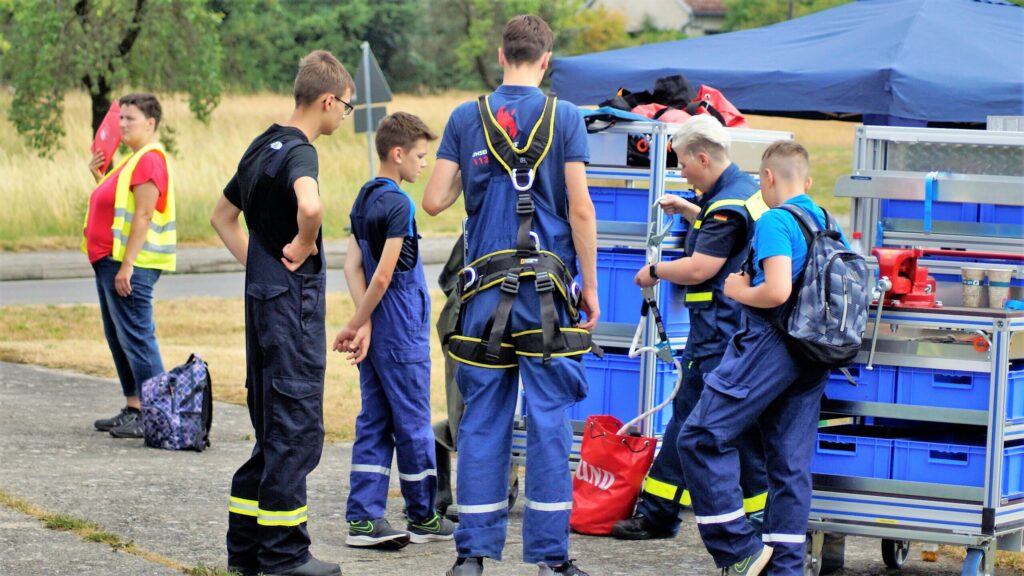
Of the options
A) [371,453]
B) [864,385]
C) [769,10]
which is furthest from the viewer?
[769,10]

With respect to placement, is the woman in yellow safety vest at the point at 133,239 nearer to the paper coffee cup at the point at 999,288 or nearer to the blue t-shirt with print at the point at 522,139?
the blue t-shirt with print at the point at 522,139

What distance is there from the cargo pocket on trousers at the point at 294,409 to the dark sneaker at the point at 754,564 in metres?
1.67

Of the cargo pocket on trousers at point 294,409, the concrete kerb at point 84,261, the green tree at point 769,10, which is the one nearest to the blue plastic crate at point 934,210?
the cargo pocket on trousers at point 294,409

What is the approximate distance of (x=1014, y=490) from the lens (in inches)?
215

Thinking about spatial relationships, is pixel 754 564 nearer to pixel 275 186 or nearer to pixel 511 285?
pixel 511 285

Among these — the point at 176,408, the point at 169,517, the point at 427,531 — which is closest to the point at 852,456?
the point at 427,531

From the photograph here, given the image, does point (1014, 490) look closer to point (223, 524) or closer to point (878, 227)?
point (878, 227)

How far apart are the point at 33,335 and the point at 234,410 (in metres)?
4.11

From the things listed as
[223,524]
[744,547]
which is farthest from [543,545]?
[223,524]

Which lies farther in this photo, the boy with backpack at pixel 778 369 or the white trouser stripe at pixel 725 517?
the white trouser stripe at pixel 725 517

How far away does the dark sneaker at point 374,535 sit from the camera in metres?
6.08

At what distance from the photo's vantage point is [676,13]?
95.7 metres

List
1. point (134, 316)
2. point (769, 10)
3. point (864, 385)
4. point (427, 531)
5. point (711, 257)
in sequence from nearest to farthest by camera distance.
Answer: point (864, 385) → point (711, 257) → point (427, 531) → point (134, 316) → point (769, 10)

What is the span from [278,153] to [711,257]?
6.01ft
